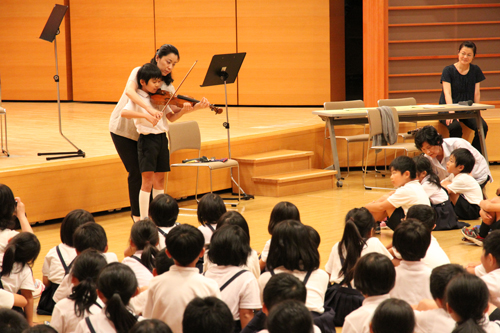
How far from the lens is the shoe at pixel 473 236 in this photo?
4293 mm

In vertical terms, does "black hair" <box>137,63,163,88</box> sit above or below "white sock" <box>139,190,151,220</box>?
above

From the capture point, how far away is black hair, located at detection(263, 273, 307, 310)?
78.9 inches

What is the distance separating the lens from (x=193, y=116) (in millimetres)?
8797

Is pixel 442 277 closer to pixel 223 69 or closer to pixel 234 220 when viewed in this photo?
pixel 234 220

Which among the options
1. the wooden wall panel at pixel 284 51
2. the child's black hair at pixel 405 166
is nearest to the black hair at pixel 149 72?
the child's black hair at pixel 405 166

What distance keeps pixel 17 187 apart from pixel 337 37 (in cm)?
617

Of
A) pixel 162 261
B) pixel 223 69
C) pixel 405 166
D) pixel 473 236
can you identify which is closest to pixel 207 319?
pixel 162 261

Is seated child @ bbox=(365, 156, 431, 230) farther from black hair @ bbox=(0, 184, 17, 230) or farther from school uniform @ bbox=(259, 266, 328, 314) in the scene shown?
black hair @ bbox=(0, 184, 17, 230)

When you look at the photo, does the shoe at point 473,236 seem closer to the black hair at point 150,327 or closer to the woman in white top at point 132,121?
the woman in white top at point 132,121

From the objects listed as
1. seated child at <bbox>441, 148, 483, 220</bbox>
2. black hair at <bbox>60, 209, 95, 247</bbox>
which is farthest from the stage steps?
black hair at <bbox>60, 209, 95, 247</bbox>

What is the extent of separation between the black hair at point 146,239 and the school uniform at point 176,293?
1.86ft

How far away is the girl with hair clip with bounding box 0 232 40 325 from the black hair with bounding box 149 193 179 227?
73cm

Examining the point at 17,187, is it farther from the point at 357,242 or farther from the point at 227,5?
the point at 227,5

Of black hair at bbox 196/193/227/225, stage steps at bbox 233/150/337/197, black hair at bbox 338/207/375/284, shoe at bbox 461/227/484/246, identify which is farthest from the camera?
stage steps at bbox 233/150/337/197
